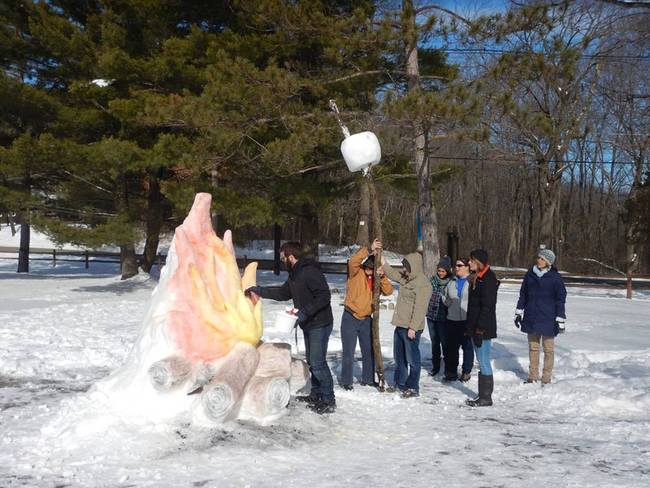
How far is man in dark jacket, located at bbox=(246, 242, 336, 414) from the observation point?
6.66 m

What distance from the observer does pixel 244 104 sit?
47.3ft

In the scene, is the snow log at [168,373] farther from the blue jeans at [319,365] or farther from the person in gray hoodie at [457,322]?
the person in gray hoodie at [457,322]

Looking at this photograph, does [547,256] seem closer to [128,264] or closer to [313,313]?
[313,313]

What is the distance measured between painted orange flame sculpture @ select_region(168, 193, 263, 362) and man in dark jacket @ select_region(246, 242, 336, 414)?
0.33m

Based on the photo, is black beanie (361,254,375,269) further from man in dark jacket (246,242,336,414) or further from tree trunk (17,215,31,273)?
tree trunk (17,215,31,273)

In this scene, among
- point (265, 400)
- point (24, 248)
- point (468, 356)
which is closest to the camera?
point (265, 400)

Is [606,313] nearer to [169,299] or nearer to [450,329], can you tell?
[450,329]

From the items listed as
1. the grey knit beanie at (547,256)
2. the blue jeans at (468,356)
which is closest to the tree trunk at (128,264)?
the blue jeans at (468,356)

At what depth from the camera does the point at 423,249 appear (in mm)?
15234

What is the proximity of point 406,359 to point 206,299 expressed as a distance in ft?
8.30

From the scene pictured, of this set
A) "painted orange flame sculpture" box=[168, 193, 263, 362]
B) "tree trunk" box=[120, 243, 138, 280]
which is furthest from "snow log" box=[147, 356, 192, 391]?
"tree trunk" box=[120, 243, 138, 280]

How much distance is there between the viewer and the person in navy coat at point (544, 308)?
7902 mm

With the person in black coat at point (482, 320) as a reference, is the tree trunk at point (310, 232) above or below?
above

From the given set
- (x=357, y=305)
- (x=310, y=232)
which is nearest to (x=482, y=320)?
(x=357, y=305)
